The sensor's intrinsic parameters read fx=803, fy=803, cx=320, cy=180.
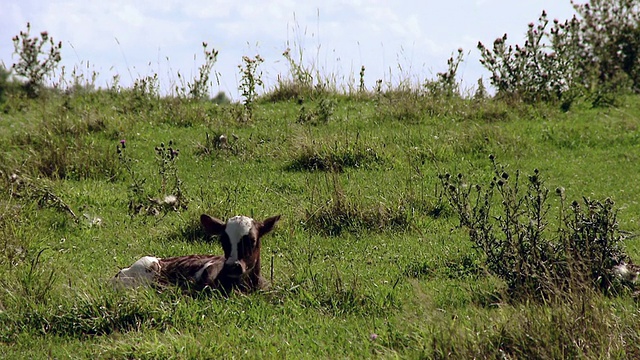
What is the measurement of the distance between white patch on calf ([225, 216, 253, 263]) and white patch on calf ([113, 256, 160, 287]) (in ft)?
2.67

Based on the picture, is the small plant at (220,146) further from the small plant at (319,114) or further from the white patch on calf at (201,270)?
the white patch on calf at (201,270)

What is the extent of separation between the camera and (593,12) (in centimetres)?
2336

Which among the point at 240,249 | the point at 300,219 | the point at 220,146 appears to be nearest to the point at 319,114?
the point at 220,146

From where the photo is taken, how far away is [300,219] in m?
9.51

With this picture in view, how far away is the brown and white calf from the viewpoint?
6.90m

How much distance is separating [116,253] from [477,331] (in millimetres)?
4459

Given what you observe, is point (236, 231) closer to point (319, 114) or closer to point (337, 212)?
point (337, 212)

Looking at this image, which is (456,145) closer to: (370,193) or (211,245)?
(370,193)

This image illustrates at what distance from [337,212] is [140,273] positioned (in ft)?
9.36

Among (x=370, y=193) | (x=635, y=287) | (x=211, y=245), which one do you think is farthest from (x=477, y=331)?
(x=370, y=193)

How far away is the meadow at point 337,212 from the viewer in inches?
233

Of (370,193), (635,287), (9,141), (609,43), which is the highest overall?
(609,43)

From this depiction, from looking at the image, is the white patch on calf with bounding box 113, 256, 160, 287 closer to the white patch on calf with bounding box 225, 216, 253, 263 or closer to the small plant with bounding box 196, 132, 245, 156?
the white patch on calf with bounding box 225, 216, 253, 263

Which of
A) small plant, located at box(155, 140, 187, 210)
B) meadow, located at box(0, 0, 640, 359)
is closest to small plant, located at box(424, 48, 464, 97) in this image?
meadow, located at box(0, 0, 640, 359)
